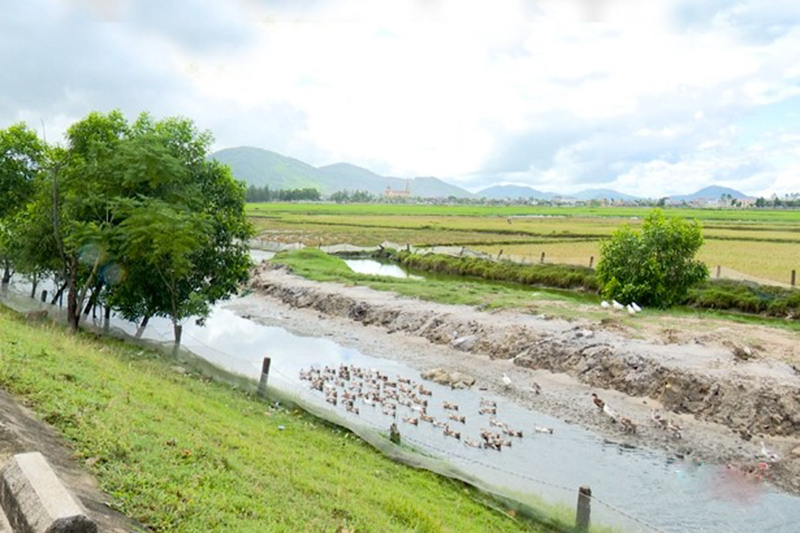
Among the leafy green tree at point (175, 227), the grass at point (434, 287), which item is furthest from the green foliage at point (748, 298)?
the leafy green tree at point (175, 227)

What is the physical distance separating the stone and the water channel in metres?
9.71

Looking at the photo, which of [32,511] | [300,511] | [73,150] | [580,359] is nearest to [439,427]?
[580,359]

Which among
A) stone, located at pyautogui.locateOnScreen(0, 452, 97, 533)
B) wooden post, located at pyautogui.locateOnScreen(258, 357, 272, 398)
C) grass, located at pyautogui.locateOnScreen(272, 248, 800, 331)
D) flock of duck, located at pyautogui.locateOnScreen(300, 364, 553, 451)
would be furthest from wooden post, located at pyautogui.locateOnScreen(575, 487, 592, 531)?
grass, located at pyautogui.locateOnScreen(272, 248, 800, 331)

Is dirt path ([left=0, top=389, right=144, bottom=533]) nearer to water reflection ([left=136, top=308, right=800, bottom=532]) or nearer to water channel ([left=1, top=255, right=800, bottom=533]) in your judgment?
water channel ([left=1, top=255, right=800, bottom=533])

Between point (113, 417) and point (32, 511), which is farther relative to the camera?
point (113, 417)

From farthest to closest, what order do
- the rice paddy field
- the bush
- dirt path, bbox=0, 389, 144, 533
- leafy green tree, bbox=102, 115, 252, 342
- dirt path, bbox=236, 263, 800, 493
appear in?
the rice paddy field < the bush < leafy green tree, bbox=102, 115, 252, 342 < dirt path, bbox=236, 263, 800, 493 < dirt path, bbox=0, 389, 144, 533

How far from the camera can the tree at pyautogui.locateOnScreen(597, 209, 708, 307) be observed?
3469 cm

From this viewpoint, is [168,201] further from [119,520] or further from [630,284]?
[630,284]

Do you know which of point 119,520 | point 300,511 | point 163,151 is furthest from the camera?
point 163,151

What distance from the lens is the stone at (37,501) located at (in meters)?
4.93

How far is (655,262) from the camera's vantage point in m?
34.7

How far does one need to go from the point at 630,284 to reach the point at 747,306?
7.50 meters

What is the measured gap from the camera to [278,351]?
2952 centimetres

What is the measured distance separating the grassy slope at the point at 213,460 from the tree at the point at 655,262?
78.4ft
